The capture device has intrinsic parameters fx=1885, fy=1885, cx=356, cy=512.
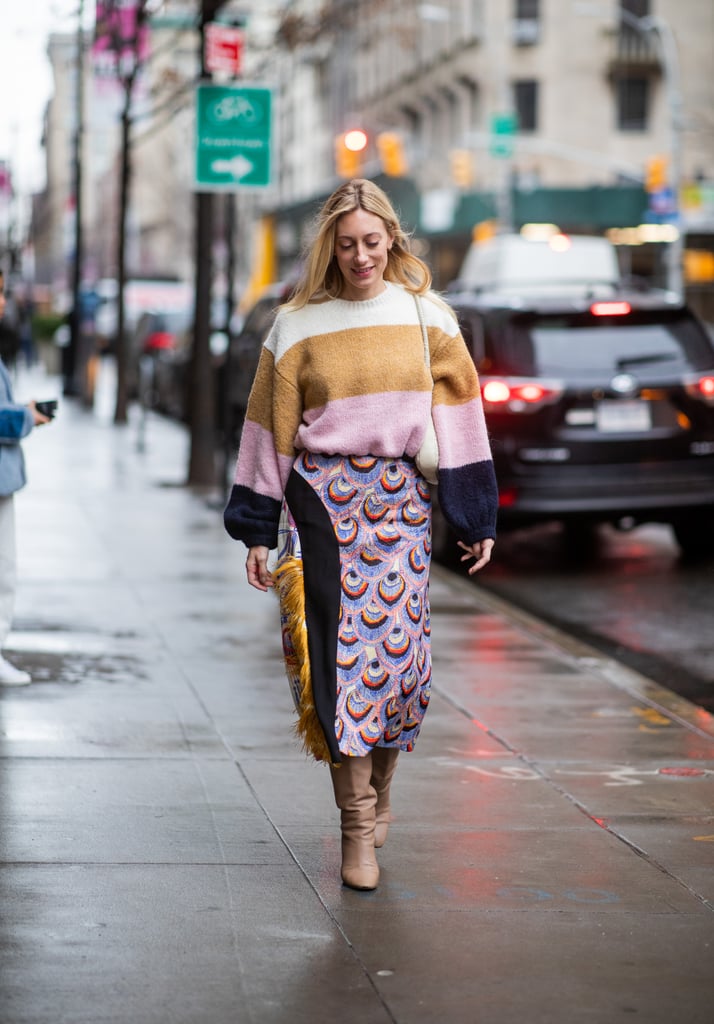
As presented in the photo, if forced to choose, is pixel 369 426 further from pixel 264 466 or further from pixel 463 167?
pixel 463 167

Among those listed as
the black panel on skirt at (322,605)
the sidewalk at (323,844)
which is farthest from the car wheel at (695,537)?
the black panel on skirt at (322,605)

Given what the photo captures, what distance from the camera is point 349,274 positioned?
505cm

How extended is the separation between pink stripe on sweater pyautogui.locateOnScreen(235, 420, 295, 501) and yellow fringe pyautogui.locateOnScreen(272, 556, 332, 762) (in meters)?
0.23

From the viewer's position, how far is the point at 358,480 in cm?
501

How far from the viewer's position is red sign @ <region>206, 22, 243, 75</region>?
1581cm

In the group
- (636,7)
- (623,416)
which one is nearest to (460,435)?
(623,416)

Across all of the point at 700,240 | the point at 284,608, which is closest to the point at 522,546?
the point at 284,608

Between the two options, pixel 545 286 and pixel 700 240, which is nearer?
pixel 545 286

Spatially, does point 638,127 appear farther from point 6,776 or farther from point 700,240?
point 6,776

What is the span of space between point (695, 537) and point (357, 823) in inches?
338

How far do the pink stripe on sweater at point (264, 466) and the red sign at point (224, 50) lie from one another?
36.7 ft

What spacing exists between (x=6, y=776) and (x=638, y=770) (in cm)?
219

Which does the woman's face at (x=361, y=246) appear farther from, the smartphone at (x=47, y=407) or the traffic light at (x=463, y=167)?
the traffic light at (x=463, y=167)

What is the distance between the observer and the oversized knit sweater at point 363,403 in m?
5.00
